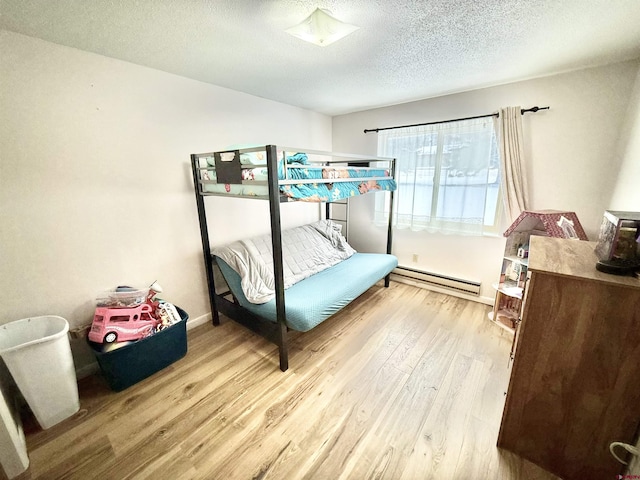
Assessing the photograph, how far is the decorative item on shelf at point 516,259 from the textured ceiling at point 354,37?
120 cm

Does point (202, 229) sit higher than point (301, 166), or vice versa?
point (301, 166)

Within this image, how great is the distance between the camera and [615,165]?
6.52ft

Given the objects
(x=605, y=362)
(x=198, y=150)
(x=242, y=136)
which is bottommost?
(x=605, y=362)

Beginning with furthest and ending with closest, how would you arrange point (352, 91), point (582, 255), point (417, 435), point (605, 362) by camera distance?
point (352, 91), point (417, 435), point (582, 255), point (605, 362)

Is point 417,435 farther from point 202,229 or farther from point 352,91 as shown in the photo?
point 352,91

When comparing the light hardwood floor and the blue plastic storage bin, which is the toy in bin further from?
the light hardwood floor

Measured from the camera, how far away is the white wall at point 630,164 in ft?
5.30

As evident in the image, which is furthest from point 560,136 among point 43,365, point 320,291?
point 43,365

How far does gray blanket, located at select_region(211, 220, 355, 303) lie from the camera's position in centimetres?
219

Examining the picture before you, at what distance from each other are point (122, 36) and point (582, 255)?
2829 mm

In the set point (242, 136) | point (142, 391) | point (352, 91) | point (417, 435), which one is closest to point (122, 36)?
point (242, 136)

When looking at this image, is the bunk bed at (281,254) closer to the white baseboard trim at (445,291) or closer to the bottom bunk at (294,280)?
the bottom bunk at (294,280)

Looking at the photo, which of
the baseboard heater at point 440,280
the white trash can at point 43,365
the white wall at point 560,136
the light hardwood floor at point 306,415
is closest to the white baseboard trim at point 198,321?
the light hardwood floor at point 306,415

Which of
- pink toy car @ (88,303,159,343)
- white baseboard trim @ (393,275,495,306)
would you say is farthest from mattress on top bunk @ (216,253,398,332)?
pink toy car @ (88,303,159,343)
